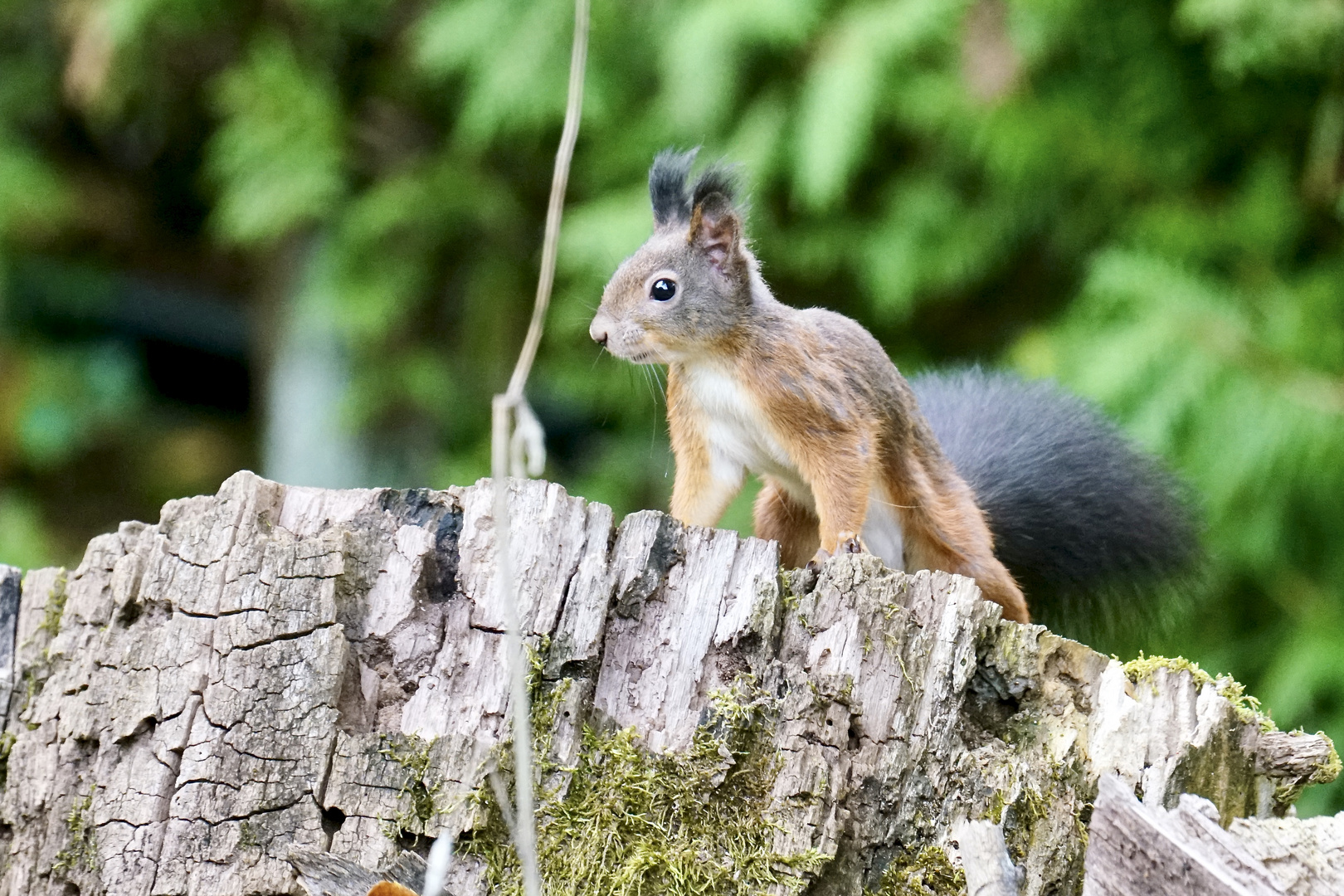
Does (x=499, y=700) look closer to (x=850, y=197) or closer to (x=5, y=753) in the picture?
(x=5, y=753)

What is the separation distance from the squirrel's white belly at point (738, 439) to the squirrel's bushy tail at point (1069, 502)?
341 millimetres

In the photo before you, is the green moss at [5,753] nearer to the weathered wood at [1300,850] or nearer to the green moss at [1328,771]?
the weathered wood at [1300,850]

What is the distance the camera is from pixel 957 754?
172 cm

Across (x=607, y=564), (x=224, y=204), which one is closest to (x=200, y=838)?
(x=607, y=564)

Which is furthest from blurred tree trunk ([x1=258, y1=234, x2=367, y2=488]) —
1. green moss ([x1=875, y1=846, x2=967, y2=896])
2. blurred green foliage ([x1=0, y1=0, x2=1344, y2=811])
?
green moss ([x1=875, y1=846, x2=967, y2=896])

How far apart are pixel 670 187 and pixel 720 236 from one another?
0.48 ft

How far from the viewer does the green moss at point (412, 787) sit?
168 centimetres

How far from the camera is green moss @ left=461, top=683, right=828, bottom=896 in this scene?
1658 mm

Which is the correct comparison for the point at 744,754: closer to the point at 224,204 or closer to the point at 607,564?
the point at 607,564

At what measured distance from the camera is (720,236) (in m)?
2.67

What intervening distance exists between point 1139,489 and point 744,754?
1.44m

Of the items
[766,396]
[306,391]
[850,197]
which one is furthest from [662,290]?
[306,391]

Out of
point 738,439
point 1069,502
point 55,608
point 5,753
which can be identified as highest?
point 738,439

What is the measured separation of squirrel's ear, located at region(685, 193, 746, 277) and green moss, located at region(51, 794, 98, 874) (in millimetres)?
1534
